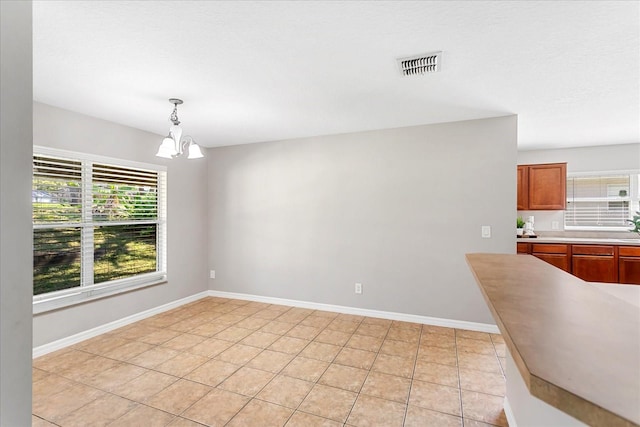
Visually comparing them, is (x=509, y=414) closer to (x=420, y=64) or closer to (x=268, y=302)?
(x=420, y=64)

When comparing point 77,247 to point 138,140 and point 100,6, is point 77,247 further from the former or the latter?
point 100,6

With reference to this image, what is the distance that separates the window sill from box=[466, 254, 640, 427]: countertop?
12.2ft

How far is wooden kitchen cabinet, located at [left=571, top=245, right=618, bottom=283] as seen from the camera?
4.07 m

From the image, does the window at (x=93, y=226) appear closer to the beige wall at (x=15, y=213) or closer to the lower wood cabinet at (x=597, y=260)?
the beige wall at (x=15, y=213)

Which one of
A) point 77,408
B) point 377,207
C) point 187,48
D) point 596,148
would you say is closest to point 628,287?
point 377,207

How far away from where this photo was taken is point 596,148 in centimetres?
474

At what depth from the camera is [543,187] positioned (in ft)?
15.2

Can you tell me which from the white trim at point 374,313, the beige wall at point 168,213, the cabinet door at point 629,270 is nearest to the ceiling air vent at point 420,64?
the white trim at point 374,313

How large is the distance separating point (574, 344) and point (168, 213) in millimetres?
4348

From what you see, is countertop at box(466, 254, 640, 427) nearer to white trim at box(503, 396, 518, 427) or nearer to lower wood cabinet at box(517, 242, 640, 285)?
white trim at box(503, 396, 518, 427)

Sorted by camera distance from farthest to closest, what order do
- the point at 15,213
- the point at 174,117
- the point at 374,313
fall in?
the point at 374,313 < the point at 174,117 < the point at 15,213

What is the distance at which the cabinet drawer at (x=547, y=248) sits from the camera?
4.23 metres

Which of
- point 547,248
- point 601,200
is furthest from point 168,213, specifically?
point 601,200

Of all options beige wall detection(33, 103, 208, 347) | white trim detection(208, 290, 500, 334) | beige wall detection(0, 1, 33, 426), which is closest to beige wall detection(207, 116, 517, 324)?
white trim detection(208, 290, 500, 334)
